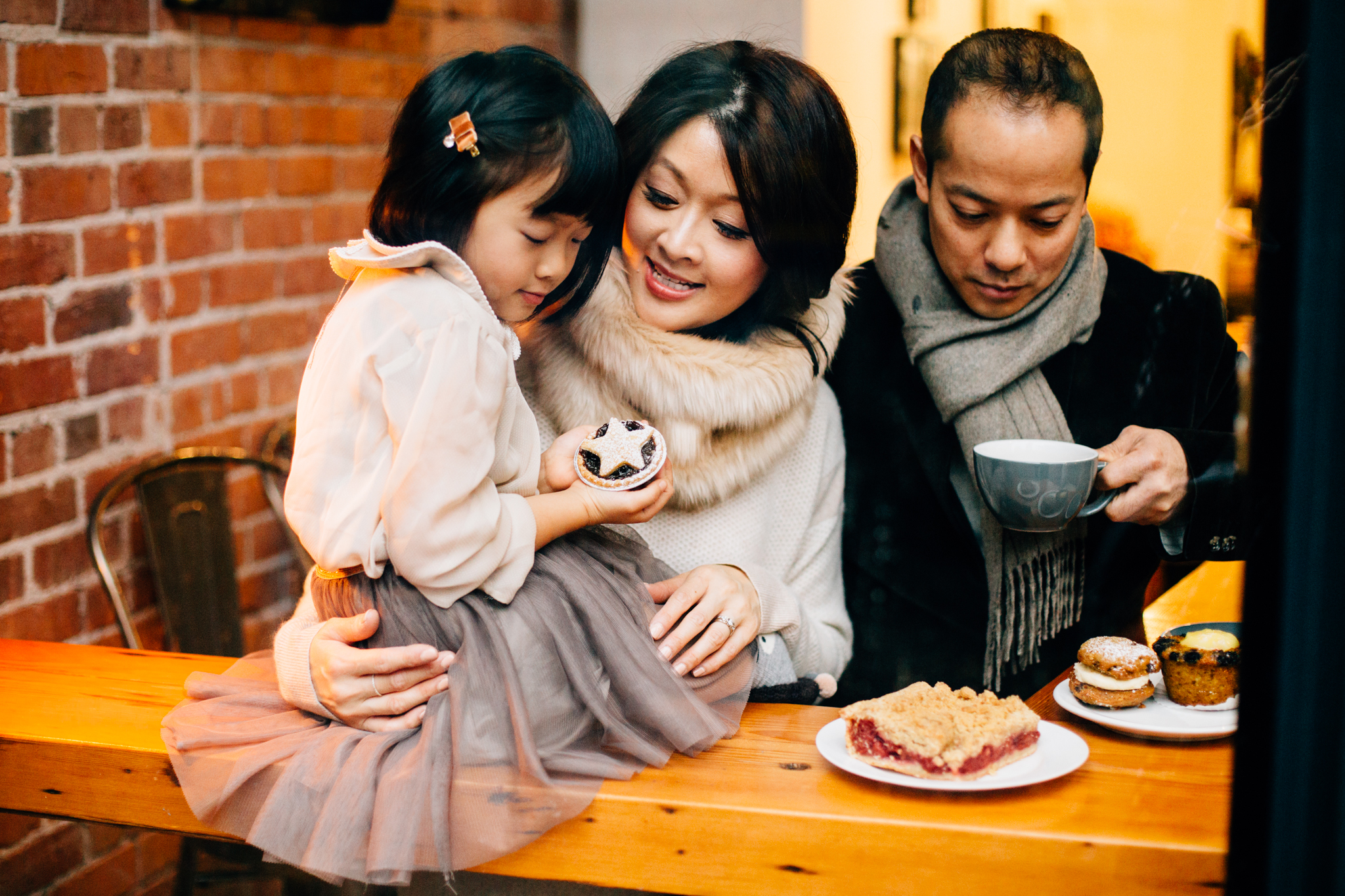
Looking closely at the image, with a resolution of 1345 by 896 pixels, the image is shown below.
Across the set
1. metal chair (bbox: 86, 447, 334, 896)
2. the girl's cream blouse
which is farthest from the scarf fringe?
metal chair (bbox: 86, 447, 334, 896)

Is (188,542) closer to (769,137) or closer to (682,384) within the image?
(682,384)

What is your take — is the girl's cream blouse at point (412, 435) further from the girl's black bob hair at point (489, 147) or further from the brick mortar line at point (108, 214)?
the brick mortar line at point (108, 214)

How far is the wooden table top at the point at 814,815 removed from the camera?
2.89 feet

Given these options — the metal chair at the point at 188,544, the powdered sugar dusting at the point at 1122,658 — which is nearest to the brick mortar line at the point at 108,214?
the metal chair at the point at 188,544

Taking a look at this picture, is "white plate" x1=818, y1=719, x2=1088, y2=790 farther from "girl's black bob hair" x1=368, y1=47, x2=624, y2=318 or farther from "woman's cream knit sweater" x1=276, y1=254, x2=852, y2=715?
"girl's black bob hair" x1=368, y1=47, x2=624, y2=318

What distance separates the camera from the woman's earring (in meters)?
0.94

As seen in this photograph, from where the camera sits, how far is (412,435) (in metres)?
0.88

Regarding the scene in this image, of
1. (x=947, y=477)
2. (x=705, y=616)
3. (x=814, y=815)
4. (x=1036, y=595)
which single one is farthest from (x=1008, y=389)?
(x=814, y=815)

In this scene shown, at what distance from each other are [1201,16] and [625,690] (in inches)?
29.4

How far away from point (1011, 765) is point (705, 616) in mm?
325

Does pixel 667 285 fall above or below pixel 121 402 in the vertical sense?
above

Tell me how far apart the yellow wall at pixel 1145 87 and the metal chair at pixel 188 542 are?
1161mm

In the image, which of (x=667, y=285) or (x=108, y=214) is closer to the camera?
(x=667, y=285)

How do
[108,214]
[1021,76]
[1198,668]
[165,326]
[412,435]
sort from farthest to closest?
[165,326], [108,214], [1021,76], [1198,668], [412,435]
